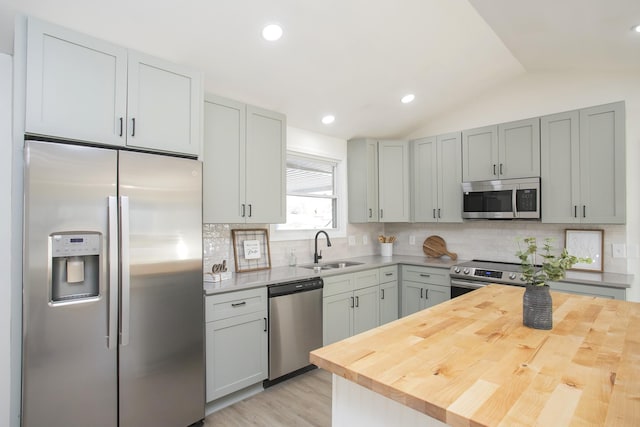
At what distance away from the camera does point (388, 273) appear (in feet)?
13.0

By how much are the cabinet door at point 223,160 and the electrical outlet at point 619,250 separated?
3.45 m

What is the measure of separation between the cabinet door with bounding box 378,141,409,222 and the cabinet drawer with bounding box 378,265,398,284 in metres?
0.64

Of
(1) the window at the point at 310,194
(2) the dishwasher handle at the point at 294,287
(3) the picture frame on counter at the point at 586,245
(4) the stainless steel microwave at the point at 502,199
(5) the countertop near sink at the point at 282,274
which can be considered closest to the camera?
(5) the countertop near sink at the point at 282,274

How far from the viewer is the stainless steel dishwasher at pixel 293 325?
9.34 ft

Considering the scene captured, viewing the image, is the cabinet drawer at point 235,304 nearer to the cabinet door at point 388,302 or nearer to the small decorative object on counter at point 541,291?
the cabinet door at point 388,302

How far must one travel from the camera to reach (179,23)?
7.36ft

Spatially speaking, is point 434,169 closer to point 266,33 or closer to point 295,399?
point 266,33

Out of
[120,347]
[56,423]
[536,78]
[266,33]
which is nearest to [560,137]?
[536,78]

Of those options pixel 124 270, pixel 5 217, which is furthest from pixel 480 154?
pixel 5 217

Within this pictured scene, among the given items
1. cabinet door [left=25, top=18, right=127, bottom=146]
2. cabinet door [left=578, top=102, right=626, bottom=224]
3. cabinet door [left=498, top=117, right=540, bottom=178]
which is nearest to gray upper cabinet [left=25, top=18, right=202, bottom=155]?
cabinet door [left=25, top=18, right=127, bottom=146]

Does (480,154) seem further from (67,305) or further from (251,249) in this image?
(67,305)

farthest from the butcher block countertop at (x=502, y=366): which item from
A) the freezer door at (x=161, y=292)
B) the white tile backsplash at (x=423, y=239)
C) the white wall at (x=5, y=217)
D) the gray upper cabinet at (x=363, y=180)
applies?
the gray upper cabinet at (x=363, y=180)

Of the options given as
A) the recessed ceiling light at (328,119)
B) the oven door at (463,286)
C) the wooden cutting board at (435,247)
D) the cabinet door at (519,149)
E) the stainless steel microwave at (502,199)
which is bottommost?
the oven door at (463,286)

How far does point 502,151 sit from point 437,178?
0.76 metres
